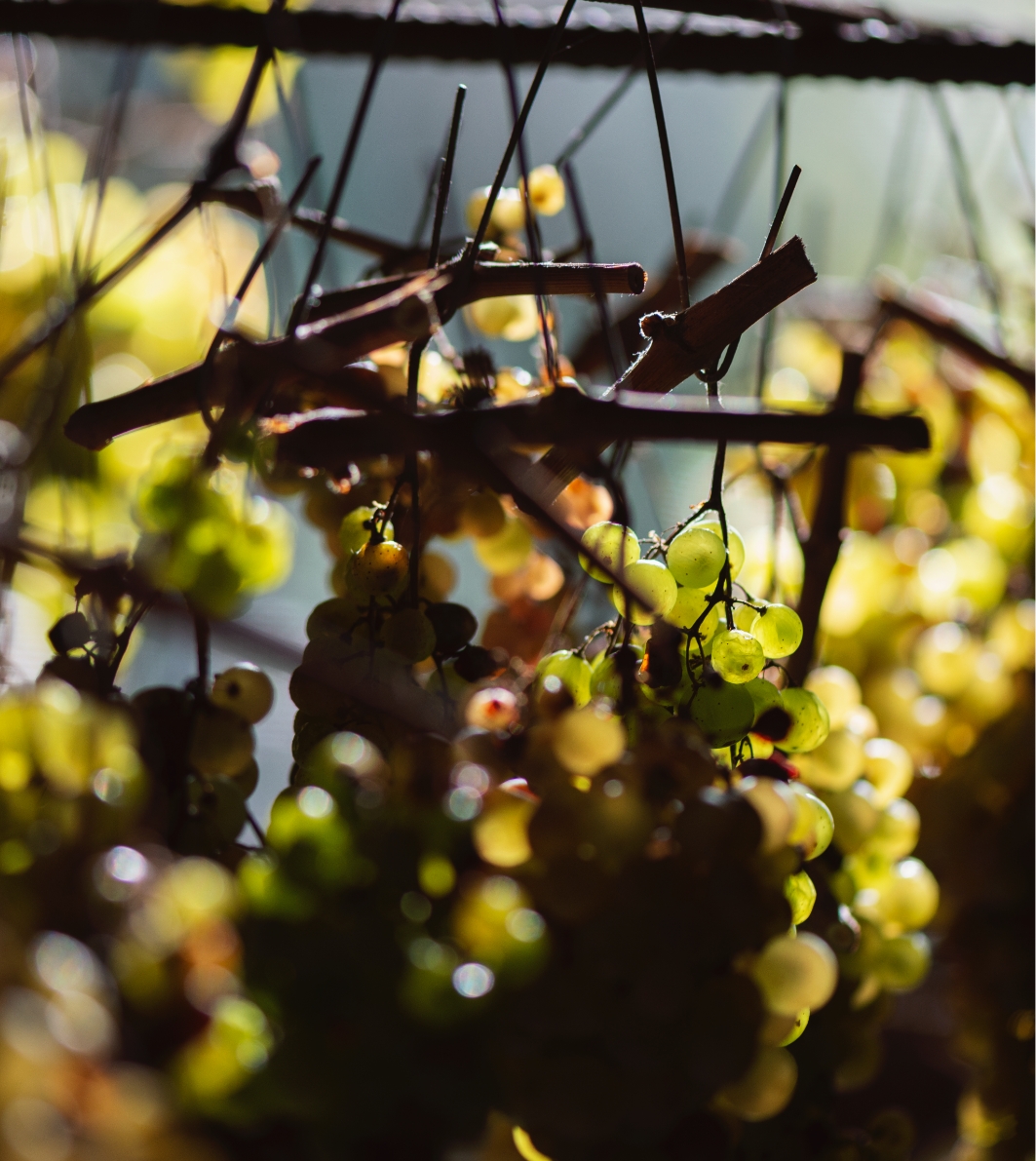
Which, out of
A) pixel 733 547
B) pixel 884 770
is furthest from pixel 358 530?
pixel 884 770

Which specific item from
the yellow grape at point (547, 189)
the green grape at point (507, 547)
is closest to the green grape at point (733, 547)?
the green grape at point (507, 547)

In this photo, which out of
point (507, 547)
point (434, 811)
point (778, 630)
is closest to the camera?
point (434, 811)

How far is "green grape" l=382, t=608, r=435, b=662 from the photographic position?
34cm

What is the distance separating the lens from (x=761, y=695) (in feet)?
1.12

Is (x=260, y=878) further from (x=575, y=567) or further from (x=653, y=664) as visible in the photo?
(x=575, y=567)

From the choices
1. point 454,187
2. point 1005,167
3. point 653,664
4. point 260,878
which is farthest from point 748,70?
point 1005,167

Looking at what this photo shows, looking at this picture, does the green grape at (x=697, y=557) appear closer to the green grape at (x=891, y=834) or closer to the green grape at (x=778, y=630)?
the green grape at (x=778, y=630)

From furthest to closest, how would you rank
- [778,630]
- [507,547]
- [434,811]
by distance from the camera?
[507,547], [778,630], [434,811]

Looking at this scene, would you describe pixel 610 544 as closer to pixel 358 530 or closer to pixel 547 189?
pixel 358 530

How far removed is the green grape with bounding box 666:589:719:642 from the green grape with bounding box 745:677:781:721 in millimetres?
29

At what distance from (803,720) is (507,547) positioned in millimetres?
166

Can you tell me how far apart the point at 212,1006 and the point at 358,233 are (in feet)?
1.21

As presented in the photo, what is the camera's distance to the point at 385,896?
248mm

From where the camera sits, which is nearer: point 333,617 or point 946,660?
point 333,617
